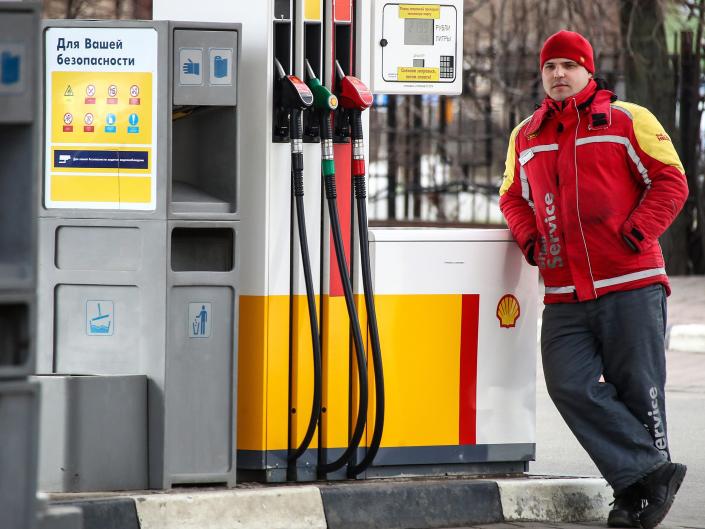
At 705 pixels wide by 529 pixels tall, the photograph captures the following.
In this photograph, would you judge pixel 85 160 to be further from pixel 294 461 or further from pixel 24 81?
pixel 24 81

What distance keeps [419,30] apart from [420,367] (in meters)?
1.32

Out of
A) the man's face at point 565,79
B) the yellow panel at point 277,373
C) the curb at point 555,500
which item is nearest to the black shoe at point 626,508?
the curb at point 555,500

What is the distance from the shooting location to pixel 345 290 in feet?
18.3

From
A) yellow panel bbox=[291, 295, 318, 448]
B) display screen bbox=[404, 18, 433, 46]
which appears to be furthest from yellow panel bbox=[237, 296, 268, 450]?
display screen bbox=[404, 18, 433, 46]

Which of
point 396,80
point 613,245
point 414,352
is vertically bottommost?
point 414,352

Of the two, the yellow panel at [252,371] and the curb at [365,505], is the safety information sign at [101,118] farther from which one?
the curb at [365,505]

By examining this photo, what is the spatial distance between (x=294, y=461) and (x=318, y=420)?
0.17 metres

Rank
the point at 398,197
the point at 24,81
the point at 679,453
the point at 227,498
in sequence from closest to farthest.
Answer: the point at 24,81, the point at 227,498, the point at 679,453, the point at 398,197

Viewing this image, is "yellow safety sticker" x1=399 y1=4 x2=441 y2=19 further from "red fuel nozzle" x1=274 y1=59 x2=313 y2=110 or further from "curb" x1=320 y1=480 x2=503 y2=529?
"curb" x1=320 y1=480 x2=503 y2=529

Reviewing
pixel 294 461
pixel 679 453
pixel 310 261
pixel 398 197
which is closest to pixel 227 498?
pixel 294 461

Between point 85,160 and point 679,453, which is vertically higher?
point 85,160

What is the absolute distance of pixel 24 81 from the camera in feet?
10.1

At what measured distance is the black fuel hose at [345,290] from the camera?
18.4 ft

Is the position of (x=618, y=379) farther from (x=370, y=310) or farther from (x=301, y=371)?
(x=301, y=371)
